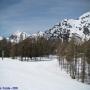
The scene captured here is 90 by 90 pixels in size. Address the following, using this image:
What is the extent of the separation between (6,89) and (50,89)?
1.56 m

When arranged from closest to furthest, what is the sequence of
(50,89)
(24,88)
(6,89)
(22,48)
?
(6,89) → (24,88) → (50,89) → (22,48)

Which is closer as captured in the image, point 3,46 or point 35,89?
point 35,89

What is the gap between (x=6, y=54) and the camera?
141ft

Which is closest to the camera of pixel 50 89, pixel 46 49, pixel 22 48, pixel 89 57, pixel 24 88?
pixel 24 88

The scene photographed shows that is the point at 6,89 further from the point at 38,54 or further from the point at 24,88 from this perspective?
the point at 38,54

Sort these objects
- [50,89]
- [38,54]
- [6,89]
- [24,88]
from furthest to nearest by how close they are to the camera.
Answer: [38,54] → [50,89] → [24,88] → [6,89]

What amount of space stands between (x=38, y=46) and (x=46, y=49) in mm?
3637

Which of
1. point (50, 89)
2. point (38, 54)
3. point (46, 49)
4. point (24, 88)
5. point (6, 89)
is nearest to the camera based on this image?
point (6, 89)

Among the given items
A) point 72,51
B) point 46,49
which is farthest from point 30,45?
point 72,51

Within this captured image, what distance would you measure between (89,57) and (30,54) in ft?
57.3

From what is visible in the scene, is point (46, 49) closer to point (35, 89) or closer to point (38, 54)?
point (38, 54)

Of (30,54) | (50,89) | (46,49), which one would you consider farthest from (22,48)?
(50,89)

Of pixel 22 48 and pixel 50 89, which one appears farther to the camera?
pixel 22 48

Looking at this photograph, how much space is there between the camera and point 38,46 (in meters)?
39.0
